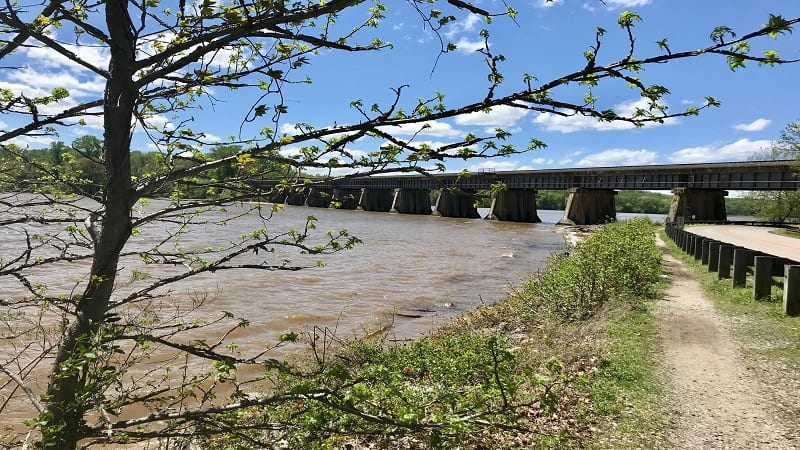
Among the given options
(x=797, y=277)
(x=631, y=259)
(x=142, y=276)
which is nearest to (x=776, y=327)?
(x=797, y=277)

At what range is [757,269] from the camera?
38.1 feet

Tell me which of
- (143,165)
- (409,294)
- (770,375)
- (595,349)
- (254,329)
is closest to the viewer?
(143,165)

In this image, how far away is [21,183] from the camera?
2.99m

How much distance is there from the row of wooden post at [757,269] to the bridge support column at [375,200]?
10082cm

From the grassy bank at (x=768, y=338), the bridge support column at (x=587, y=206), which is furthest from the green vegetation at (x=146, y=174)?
the bridge support column at (x=587, y=206)

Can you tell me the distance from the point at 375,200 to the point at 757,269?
108 meters

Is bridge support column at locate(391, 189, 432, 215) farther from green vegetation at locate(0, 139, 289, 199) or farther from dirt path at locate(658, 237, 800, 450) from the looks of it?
green vegetation at locate(0, 139, 289, 199)

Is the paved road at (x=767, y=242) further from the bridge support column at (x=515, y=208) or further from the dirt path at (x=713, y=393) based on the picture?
the bridge support column at (x=515, y=208)

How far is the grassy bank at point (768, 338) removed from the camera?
6.65 m

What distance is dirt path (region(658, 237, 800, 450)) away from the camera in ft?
18.1

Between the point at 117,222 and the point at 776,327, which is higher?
the point at 117,222

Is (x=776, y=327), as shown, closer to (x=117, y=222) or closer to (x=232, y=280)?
(x=117, y=222)

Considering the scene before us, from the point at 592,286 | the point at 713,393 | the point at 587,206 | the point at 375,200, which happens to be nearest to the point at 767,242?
the point at 592,286

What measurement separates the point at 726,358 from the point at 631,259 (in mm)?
6855
